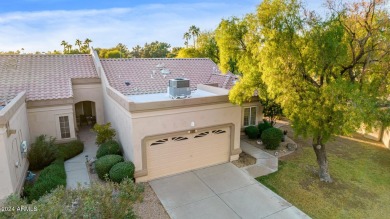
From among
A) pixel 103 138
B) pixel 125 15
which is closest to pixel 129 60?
pixel 125 15

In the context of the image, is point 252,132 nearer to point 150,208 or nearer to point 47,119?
point 150,208

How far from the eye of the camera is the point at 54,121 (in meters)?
15.9

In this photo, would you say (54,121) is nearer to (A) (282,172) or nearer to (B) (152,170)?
(B) (152,170)

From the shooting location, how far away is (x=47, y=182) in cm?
1029

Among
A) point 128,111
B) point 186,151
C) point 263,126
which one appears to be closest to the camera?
point 128,111

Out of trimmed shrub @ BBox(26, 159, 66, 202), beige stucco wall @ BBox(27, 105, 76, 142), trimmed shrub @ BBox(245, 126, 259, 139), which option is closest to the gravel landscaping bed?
trimmed shrub @ BBox(26, 159, 66, 202)

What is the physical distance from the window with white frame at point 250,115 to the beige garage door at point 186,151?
5.93 metres

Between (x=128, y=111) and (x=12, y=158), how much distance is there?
16.9ft

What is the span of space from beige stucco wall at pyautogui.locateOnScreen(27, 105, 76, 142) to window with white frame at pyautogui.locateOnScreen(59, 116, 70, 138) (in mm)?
197

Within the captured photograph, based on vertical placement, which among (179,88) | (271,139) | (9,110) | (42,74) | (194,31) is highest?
(194,31)

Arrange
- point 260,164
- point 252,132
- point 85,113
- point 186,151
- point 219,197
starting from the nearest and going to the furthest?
1. point 219,197
2. point 186,151
3. point 260,164
4. point 252,132
5. point 85,113

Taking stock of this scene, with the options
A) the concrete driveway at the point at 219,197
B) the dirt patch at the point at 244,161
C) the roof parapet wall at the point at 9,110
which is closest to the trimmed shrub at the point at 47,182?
the roof parapet wall at the point at 9,110

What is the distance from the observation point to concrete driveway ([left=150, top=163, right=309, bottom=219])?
9.65 meters

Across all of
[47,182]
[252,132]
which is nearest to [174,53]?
[252,132]
